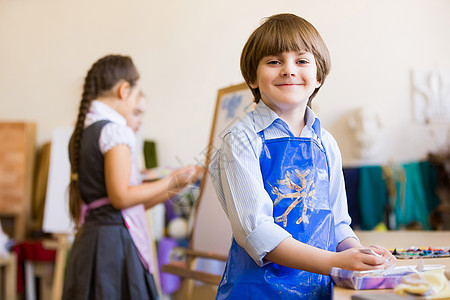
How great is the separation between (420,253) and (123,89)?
1095 mm

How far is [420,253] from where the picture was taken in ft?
3.51

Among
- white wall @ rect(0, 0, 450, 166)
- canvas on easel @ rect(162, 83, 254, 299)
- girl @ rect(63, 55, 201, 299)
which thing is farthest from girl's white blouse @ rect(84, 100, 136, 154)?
white wall @ rect(0, 0, 450, 166)

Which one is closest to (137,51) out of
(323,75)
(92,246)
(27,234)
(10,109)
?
(10,109)

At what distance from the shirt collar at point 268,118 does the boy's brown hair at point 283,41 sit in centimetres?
6

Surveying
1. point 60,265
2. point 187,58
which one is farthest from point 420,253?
point 187,58

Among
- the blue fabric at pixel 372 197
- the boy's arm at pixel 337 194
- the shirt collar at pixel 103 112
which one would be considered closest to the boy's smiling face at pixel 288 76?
the boy's arm at pixel 337 194

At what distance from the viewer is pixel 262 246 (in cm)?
86

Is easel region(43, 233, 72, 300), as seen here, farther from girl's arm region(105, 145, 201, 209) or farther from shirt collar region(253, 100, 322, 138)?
shirt collar region(253, 100, 322, 138)

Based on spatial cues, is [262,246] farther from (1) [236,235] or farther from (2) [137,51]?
(2) [137,51]

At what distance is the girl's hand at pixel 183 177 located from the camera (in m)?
1.74

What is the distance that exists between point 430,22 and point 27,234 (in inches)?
133

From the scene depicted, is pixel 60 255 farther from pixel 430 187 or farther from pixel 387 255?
pixel 387 255

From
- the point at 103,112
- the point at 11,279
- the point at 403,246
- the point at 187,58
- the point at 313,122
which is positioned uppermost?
the point at 187,58

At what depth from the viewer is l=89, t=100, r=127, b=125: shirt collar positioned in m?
1.71
